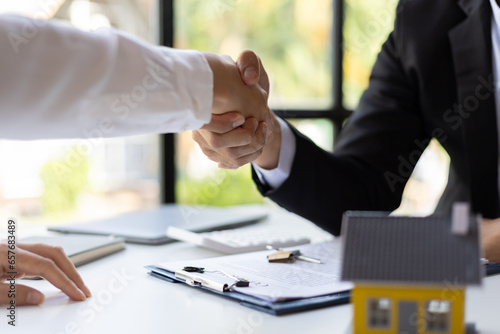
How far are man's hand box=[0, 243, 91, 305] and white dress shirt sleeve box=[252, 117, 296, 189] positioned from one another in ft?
1.82

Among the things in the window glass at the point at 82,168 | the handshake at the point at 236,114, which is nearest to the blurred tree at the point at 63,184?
the window glass at the point at 82,168

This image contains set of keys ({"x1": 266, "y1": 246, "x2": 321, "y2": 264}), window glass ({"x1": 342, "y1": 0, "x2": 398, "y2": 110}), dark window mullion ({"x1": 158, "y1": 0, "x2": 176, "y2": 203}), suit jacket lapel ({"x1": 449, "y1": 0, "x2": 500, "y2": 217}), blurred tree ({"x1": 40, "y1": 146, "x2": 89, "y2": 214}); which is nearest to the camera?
set of keys ({"x1": 266, "y1": 246, "x2": 321, "y2": 264})

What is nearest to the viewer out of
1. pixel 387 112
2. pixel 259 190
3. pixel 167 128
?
pixel 167 128

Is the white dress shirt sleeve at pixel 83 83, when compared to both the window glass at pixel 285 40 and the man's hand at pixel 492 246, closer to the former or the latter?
the man's hand at pixel 492 246

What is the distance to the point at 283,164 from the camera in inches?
53.4

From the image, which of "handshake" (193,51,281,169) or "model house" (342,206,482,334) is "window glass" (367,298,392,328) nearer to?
"model house" (342,206,482,334)

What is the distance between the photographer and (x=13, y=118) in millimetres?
751

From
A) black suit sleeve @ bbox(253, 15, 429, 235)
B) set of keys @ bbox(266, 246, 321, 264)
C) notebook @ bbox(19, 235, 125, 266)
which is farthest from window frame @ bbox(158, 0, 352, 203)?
set of keys @ bbox(266, 246, 321, 264)

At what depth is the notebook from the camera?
1.11 metres

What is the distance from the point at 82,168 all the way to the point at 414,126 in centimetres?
169

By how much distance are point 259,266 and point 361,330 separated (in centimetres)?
36

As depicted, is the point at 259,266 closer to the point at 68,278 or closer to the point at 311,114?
the point at 68,278

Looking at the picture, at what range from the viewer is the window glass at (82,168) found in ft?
7.80

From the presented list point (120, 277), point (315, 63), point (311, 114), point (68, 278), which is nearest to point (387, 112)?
point (120, 277)
